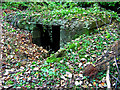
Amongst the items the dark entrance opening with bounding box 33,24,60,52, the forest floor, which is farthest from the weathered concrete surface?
the dark entrance opening with bounding box 33,24,60,52

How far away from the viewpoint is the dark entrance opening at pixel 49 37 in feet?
22.5

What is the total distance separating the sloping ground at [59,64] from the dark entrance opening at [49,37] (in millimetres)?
1366

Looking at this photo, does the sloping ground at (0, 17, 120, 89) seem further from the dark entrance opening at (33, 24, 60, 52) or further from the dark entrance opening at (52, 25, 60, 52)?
the dark entrance opening at (52, 25, 60, 52)

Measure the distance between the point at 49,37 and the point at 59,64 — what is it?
11.0 ft

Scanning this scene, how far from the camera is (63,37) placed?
591 centimetres

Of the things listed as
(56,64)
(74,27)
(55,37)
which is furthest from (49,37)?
(56,64)

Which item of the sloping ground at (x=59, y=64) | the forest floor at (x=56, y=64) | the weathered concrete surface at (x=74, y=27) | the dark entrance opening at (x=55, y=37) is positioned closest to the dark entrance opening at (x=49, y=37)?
the dark entrance opening at (x=55, y=37)

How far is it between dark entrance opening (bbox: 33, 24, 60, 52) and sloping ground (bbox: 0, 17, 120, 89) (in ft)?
4.48

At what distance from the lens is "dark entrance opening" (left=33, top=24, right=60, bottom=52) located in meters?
6.87

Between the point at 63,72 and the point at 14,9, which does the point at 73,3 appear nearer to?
the point at 14,9

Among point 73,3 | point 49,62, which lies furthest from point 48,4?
point 49,62

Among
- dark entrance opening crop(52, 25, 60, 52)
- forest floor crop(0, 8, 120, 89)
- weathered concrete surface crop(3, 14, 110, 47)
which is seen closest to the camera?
forest floor crop(0, 8, 120, 89)

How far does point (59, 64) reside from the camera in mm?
4238

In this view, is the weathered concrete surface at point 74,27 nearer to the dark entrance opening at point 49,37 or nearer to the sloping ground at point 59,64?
the sloping ground at point 59,64
